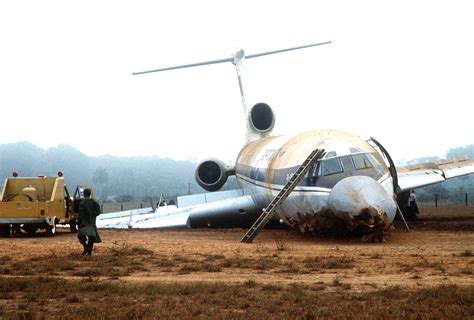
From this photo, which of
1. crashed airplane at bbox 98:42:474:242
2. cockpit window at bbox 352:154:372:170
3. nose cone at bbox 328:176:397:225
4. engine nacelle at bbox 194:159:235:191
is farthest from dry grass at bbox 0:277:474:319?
engine nacelle at bbox 194:159:235:191

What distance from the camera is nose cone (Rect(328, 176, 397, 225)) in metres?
18.9

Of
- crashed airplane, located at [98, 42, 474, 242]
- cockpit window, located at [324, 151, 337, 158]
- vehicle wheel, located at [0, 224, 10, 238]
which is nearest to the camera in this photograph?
crashed airplane, located at [98, 42, 474, 242]

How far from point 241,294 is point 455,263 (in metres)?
5.52

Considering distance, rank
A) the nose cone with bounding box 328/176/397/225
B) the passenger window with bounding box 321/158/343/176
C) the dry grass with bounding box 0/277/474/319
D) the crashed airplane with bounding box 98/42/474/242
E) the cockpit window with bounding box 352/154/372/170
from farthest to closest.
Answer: the cockpit window with bounding box 352/154/372/170, the passenger window with bounding box 321/158/343/176, the crashed airplane with bounding box 98/42/474/242, the nose cone with bounding box 328/176/397/225, the dry grass with bounding box 0/277/474/319

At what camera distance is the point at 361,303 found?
31.0 ft

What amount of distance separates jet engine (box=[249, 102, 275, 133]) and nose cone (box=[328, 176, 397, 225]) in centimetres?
1444

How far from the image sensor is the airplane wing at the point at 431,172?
1087 inches

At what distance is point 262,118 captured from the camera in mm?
34156

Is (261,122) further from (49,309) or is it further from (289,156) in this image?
(49,309)

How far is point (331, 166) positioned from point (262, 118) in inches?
538

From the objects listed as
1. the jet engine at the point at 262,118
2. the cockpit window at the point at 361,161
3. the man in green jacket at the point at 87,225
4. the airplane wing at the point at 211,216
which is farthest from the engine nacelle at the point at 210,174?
the man in green jacket at the point at 87,225

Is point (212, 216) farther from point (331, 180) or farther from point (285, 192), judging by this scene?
point (331, 180)

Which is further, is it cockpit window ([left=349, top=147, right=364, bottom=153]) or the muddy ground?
cockpit window ([left=349, top=147, right=364, bottom=153])

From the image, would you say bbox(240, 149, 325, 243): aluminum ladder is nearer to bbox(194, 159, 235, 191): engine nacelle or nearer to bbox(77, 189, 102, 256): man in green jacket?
bbox(77, 189, 102, 256): man in green jacket
